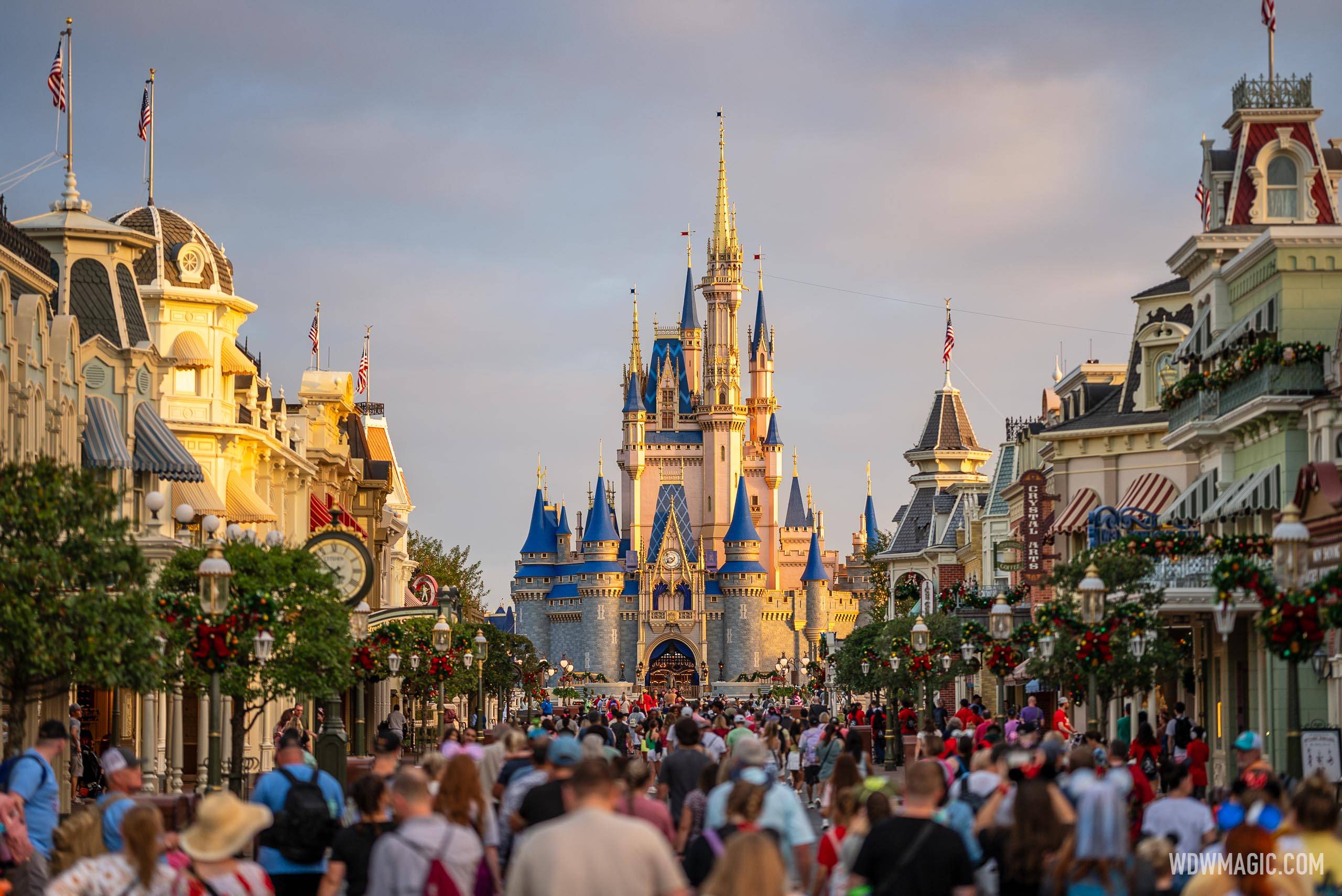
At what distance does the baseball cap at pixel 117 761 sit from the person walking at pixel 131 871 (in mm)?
2847

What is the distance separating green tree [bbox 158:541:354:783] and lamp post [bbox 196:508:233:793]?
14.8 feet

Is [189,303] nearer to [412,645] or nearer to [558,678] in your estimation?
[412,645]

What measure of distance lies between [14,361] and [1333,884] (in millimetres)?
23543

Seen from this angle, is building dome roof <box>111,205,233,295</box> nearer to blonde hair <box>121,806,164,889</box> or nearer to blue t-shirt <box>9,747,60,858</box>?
blue t-shirt <box>9,747,60,858</box>

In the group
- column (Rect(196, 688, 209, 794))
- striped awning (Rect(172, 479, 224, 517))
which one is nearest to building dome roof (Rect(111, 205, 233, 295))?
striped awning (Rect(172, 479, 224, 517))

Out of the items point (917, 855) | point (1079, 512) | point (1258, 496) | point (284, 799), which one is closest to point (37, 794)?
point (284, 799)

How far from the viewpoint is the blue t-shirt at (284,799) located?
13141mm

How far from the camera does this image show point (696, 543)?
A: 167 m

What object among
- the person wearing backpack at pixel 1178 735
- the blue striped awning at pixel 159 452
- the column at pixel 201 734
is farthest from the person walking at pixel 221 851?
the column at pixel 201 734

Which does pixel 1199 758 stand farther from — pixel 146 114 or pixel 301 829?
pixel 146 114

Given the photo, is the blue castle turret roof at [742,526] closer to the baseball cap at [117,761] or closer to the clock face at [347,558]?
the clock face at [347,558]

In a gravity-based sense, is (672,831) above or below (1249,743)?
below

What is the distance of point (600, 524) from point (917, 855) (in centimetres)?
15522

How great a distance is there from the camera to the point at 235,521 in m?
45.5
